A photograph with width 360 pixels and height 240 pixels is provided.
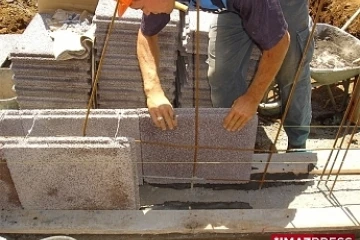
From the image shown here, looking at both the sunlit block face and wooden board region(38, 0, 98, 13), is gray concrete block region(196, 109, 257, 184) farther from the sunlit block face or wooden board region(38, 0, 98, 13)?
wooden board region(38, 0, 98, 13)

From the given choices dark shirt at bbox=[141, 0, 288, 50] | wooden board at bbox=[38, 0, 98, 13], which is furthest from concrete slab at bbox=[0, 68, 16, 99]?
dark shirt at bbox=[141, 0, 288, 50]

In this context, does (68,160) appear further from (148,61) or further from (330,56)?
(330,56)

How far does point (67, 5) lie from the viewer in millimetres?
5105

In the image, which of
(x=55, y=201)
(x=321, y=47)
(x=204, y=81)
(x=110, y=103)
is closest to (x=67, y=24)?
(x=110, y=103)

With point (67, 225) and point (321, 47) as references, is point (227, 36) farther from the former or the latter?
point (321, 47)

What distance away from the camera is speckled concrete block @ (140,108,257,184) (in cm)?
309

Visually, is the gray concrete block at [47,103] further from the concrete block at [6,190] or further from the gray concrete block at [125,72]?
the concrete block at [6,190]

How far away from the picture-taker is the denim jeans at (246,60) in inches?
133

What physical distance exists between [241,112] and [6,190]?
1.53m

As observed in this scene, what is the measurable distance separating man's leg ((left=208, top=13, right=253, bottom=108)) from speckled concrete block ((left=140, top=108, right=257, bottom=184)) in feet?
1.92

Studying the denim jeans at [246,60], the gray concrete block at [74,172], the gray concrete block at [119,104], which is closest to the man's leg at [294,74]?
the denim jeans at [246,60]

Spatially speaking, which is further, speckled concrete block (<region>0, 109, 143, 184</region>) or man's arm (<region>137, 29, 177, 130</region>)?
speckled concrete block (<region>0, 109, 143, 184</region>)

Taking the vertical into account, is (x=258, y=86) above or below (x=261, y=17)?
below

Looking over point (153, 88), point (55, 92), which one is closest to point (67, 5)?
point (55, 92)
